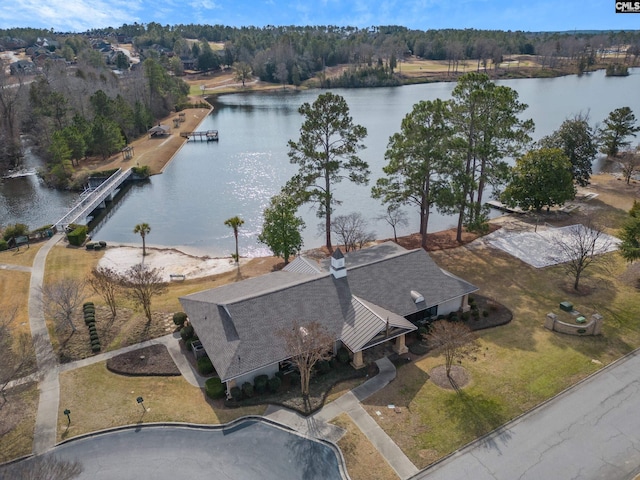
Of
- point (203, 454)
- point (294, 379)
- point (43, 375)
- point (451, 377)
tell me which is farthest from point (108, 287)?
point (451, 377)

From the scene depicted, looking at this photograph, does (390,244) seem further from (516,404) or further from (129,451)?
(129,451)

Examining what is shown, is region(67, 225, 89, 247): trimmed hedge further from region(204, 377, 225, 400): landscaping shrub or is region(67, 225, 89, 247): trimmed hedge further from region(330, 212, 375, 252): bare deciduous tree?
region(204, 377, 225, 400): landscaping shrub

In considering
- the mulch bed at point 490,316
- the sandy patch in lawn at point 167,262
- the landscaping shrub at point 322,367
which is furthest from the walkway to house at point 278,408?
the sandy patch in lawn at point 167,262

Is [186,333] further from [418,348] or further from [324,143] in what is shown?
[324,143]

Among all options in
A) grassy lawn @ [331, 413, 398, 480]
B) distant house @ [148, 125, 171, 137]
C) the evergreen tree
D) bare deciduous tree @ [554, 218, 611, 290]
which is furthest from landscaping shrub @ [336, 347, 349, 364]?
distant house @ [148, 125, 171, 137]

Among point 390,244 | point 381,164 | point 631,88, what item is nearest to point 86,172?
point 381,164

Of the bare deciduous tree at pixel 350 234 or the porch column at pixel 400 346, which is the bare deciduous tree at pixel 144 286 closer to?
the porch column at pixel 400 346
